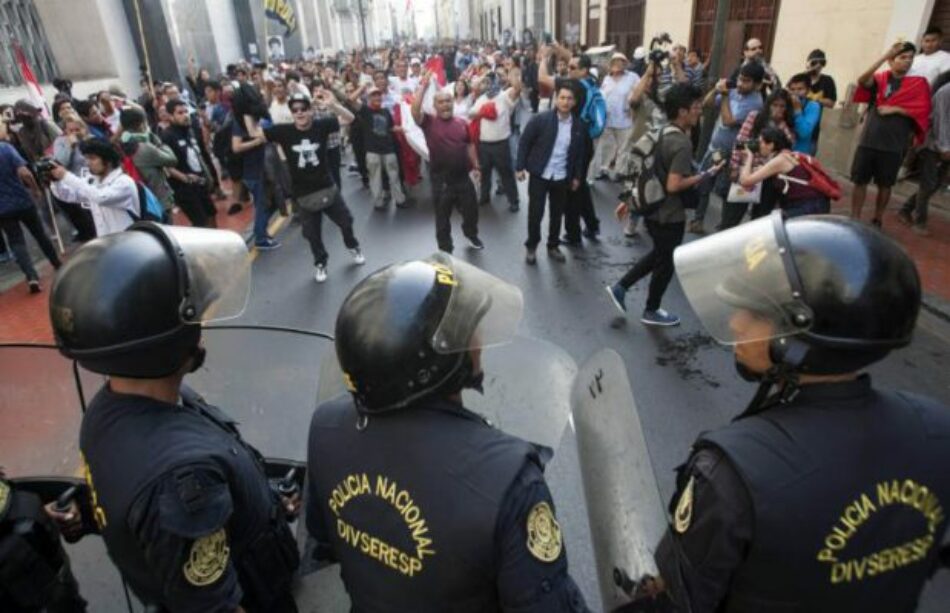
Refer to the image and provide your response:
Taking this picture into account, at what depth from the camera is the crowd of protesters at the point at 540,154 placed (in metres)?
4.65

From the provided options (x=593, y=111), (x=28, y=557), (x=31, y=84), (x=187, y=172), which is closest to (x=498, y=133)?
(x=593, y=111)

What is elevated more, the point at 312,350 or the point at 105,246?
the point at 105,246

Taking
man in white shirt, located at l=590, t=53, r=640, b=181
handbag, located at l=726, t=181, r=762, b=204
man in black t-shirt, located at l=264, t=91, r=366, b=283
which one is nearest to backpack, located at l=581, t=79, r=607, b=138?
man in white shirt, located at l=590, t=53, r=640, b=181

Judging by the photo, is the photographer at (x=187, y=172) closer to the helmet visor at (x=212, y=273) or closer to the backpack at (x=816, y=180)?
the helmet visor at (x=212, y=273)

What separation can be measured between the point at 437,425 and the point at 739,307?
75cm

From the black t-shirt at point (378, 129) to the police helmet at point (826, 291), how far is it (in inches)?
298

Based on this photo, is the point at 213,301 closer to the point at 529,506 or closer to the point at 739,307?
the point at 529,506

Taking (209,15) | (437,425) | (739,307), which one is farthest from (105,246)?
(209,15)

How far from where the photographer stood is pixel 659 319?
486 cm

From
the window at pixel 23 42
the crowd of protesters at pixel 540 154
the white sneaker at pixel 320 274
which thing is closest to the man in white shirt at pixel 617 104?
the crowd of protesters at pixel 540 154

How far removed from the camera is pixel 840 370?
1.25 metres

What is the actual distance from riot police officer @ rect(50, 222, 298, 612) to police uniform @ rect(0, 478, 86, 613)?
29cm

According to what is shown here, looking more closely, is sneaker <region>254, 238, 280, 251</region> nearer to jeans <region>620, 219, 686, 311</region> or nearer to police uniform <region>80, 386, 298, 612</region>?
jeans <region>620, 219, 686, 311</region>

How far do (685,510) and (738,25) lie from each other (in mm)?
12003
